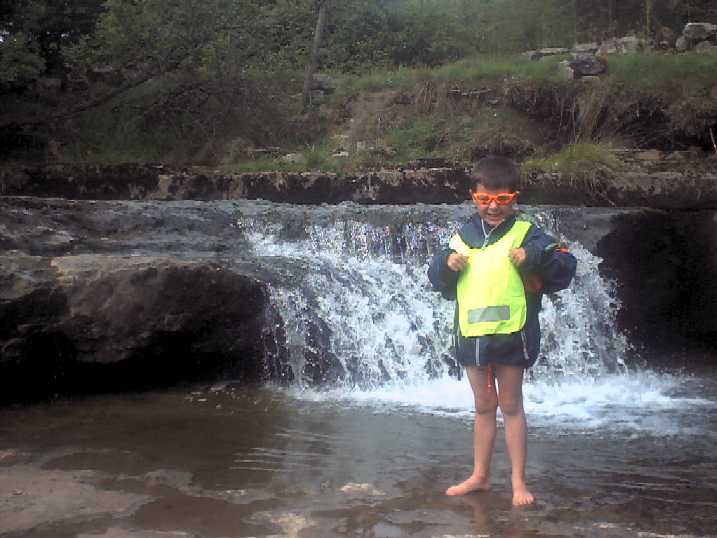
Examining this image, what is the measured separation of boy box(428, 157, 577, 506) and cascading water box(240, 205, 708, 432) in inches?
79.2

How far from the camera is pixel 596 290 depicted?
24.2ft

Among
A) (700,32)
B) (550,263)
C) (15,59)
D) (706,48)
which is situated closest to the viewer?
(550,263)

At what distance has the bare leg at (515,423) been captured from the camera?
3.11 metres

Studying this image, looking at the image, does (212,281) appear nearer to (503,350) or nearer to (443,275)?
(443,275)

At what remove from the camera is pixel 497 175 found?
319 cm

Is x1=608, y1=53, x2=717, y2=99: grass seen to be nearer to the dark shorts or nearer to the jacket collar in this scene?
the jacket collar

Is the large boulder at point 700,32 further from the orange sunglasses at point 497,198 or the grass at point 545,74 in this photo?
the orange sunglasses at point 497,198

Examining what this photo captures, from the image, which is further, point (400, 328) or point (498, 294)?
point (400, 328)

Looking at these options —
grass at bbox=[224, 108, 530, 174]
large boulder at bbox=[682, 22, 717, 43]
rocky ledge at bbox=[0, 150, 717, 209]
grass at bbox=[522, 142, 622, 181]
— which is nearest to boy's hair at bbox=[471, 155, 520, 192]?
rocky ledge at bbox=[0, 150, 717, 209]

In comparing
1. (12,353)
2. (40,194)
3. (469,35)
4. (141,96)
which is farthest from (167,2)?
(12,353)

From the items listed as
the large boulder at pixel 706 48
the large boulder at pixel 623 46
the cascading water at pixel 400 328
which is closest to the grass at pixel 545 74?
the large boulder at pixel 706 48

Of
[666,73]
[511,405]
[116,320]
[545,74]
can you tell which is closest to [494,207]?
[511,405]

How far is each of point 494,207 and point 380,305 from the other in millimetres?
3421

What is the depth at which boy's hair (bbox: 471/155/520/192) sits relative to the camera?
3.20 metres
